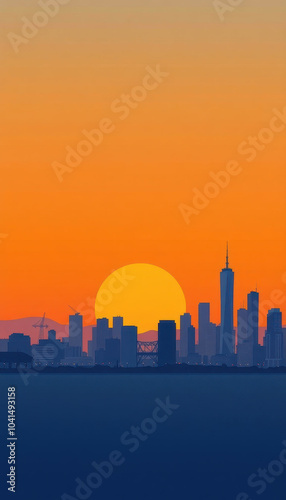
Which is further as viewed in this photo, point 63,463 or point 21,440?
point 21,440

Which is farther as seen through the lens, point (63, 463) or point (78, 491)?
point (63, 463)

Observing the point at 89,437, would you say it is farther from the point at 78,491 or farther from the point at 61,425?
the point at 78,491

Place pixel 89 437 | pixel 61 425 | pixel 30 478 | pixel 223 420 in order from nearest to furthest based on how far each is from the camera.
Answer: pixel 30 478 → pixel 89 437 → pixel 61 425 → pixel 223 420

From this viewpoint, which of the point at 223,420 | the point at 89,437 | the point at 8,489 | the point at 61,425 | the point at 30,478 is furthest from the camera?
the point at 223,420

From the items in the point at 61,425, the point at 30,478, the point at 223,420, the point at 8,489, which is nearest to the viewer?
the point at 8,489

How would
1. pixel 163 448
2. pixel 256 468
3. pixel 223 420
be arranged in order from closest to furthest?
pixel 256 468, pixel 163 448, pixel 223 420

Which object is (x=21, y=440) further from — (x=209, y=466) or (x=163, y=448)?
(x=209, y=466)

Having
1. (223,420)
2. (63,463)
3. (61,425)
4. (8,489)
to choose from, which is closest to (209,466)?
(63,463)

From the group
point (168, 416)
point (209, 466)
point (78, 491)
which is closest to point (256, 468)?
point (209, 466)
